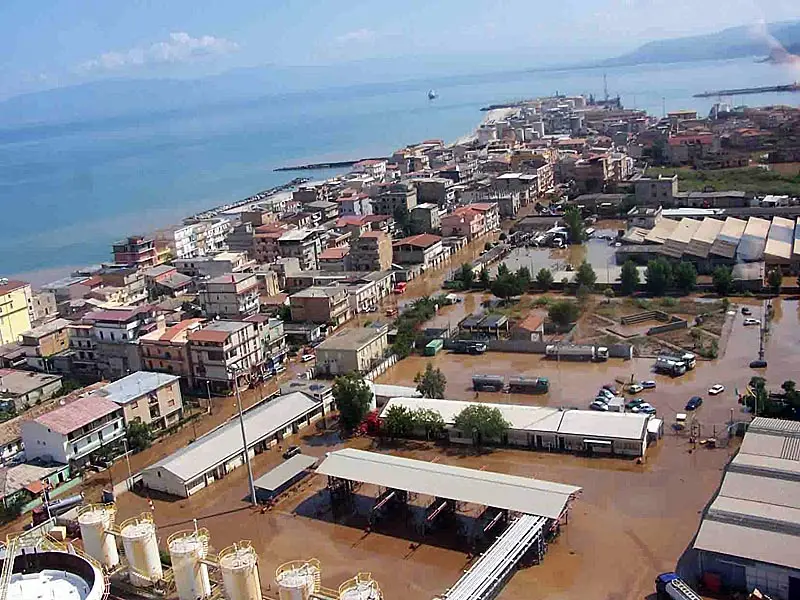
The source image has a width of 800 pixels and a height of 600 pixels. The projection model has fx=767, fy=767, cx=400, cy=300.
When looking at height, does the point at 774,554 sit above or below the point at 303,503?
above

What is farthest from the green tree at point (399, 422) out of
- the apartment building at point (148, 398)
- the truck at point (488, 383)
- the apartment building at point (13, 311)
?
the apartment building at point (13, 311)

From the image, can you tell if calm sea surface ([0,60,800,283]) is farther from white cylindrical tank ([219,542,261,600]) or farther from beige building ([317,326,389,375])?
white cylindrical tank ([219,542,261,600])

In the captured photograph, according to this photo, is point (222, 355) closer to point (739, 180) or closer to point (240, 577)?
point (240, 577)

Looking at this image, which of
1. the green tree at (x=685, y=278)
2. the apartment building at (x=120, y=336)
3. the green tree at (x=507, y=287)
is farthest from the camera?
the green tree at (x=507, y=287)

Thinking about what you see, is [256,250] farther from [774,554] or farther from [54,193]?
[54,193]

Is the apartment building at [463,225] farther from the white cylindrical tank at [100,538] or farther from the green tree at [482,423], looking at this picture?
the white cylindrical tank at [100,538]

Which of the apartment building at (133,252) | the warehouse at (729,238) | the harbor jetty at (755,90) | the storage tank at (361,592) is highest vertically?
the harbor jetty at (755,90)

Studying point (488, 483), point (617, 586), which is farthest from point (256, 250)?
point (617, 586)

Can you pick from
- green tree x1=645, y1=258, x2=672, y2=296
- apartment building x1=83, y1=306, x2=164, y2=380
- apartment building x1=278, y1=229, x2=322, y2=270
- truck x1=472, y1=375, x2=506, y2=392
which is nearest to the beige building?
truck x1=472, y1=375, x2=506, y2=392
